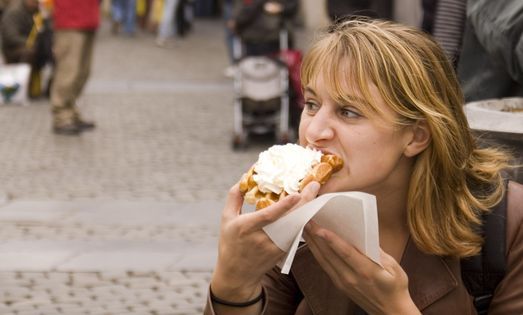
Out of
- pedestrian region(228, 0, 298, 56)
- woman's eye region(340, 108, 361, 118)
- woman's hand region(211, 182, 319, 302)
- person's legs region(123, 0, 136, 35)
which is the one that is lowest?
person's legs region(123, 0, 136, 35)

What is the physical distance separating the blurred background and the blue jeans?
4322 mm

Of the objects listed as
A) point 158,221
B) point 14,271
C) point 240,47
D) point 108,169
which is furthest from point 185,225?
point 240,47

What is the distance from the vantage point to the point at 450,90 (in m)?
2.44

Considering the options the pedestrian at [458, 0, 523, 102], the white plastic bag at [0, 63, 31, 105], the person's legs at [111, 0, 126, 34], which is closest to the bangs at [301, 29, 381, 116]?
the pedestrian at [458, 0, 523, 102]

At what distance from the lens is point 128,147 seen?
1012cm

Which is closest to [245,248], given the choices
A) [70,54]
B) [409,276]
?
[409,276]

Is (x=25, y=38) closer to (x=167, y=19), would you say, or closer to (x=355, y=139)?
(x=167, y=19)

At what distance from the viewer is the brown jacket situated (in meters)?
2.40

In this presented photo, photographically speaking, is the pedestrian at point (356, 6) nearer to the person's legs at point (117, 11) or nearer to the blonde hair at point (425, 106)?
the blonde hair at point (425, 106)

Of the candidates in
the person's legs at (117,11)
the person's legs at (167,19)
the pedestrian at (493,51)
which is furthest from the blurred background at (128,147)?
the person's legs at (117,11)

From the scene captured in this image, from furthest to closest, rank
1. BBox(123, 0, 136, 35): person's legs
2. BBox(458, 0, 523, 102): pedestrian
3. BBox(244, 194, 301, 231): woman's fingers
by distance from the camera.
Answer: BBox(123, 0, 136, 35): person's legs
BBox(458, 0, 523, 102): pedestrian
BBox(244, 194, 301, 231): woman's fingers

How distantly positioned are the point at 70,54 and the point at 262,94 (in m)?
2.04

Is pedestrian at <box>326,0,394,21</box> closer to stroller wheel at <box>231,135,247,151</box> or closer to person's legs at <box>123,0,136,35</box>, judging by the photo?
stroller wheel at <box>231,135,247,151</box>

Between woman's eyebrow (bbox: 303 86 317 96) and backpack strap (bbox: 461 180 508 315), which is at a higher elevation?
woman's eyebrow (bbox: 303 86 317 96)
